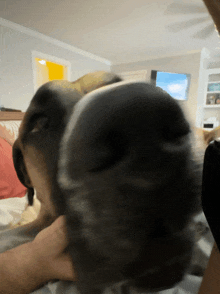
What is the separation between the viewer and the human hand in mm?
263

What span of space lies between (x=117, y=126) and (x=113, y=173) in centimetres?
6

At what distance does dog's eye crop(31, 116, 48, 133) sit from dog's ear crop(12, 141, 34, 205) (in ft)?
0.16

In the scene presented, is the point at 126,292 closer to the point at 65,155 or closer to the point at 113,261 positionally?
the point at 113,261

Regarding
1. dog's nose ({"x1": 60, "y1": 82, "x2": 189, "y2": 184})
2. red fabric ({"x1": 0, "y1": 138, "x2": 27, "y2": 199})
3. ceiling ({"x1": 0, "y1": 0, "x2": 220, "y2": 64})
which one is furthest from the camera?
ceiling ({"x1": 0, "y1": 0, "x2": 220, "y2": 64})

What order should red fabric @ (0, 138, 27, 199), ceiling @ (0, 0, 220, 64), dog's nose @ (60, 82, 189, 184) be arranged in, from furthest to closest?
ceiling @ (0, 0, 220, 64) < red fabric @ (0, 138, 27, 199) < dog's nose @ (60, 82, 189, 184)

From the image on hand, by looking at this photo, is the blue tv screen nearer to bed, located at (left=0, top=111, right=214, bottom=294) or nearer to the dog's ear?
bed, located at (left=0, top=111, right=214, bottom=294)

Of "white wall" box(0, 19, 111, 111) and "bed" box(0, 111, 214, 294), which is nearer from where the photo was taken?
"bed" box(0, 111, 214, 294)

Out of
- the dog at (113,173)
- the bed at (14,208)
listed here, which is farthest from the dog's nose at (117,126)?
the bed at (14,208)

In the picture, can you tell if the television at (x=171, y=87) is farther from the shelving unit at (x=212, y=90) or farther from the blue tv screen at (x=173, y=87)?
the shelving unit at (x=212, y=90)

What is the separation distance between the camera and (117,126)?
211mm

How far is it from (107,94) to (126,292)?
0.28 m

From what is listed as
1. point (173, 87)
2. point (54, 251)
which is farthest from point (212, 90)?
point (54, 251)

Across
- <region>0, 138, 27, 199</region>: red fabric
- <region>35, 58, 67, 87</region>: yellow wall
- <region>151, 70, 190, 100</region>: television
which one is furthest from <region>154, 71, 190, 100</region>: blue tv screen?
<region>0, 138, 27, 199</region>: red fabric

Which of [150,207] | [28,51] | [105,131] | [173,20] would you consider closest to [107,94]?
[105,131]
